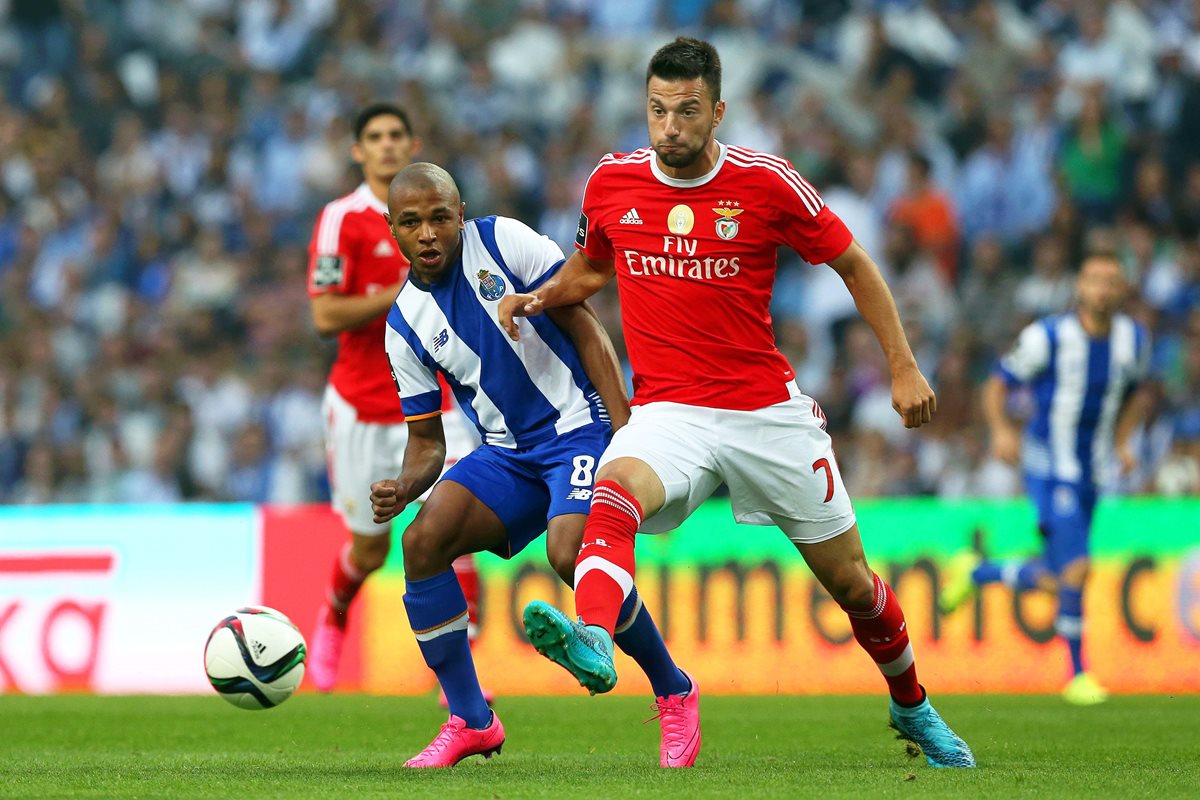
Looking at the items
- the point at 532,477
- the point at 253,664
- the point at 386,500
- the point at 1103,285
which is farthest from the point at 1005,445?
the point at 386,500

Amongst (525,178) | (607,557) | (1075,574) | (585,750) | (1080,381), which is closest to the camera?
(607,557)

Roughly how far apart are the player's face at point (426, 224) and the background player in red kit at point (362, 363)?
2.43m

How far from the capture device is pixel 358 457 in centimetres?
940

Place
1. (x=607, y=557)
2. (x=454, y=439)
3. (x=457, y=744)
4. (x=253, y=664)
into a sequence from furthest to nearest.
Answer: (x=454, y=439)
(x=253, y=664)
(x=457, y=744)
(x=607, y=557)

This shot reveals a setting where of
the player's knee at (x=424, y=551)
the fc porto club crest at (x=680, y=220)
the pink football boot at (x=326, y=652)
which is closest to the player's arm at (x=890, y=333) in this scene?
the fc porto club crest at (x=680, y=220)

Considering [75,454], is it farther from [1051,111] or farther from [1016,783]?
[1016,783]

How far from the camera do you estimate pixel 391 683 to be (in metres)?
11.4

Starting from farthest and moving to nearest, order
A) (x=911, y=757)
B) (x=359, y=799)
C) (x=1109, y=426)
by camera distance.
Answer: (x=1109, y=426)
(x=911, y=757)
(x=359, y=799)

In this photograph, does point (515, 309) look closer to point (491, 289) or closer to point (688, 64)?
point (491, 289)

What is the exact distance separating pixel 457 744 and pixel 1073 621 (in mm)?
5090

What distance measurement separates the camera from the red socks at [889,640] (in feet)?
20.4

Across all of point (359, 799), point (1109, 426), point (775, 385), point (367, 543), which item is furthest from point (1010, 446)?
point (359, 799)

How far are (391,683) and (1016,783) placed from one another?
627cm

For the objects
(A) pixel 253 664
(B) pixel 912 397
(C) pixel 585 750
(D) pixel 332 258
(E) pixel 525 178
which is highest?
(E) pixel 525 178
